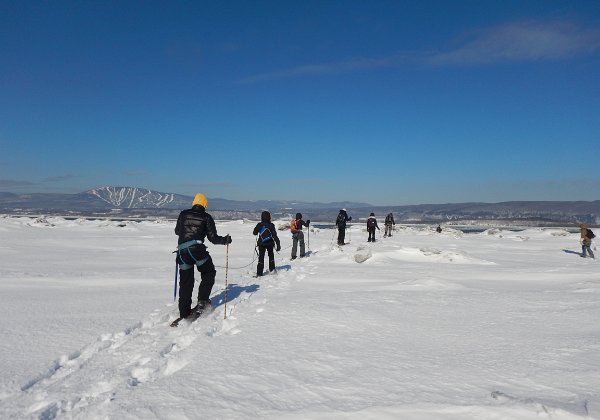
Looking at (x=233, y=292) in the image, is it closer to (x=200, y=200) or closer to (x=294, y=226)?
(x=200, y=200)

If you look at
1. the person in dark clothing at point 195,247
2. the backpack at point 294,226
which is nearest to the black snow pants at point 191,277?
the person in dark clothing at point 195,247

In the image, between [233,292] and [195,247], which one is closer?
[195,247]

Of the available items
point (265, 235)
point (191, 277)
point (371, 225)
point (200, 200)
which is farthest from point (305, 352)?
point (371, 225)

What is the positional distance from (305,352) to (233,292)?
4.73 m

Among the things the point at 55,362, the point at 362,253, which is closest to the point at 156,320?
the point at 55,362

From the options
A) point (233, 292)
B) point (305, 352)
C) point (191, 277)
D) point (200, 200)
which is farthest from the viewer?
point (233, 292)

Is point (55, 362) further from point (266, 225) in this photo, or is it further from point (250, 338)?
point (266, 225)

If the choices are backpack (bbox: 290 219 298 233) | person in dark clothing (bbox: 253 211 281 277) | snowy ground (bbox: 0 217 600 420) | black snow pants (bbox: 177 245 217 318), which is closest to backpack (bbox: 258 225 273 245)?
person in dark clothing (bbox: 253 211 281 277)

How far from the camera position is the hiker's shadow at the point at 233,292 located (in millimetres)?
8023

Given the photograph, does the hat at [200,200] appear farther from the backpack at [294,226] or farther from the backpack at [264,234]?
the backpack at [294,226]

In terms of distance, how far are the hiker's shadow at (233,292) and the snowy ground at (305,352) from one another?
0.04 meters

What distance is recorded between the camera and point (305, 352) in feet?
14.5

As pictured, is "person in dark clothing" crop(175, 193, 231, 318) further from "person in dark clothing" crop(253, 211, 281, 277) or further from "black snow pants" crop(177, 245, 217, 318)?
"person in dark clothing" crop(253, 211, 281, 277)

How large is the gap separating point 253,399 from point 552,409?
2260 millimetres
